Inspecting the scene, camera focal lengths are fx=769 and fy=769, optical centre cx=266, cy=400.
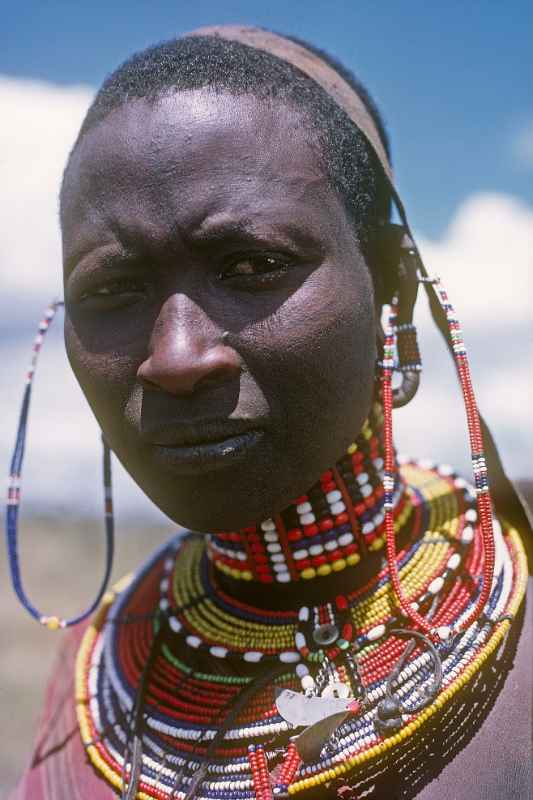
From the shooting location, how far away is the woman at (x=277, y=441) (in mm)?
1550

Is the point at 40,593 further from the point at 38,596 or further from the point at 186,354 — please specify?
the point at 186,354

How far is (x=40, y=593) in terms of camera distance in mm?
8828

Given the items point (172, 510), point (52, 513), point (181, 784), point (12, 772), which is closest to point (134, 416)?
point (172, 510)

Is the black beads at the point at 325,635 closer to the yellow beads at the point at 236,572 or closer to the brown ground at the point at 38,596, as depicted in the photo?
the yellow beads at the point at 236,572

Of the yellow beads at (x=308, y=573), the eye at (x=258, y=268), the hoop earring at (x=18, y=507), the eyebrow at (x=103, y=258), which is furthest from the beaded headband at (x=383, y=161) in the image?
the hoop earring at (x=18, y=507)

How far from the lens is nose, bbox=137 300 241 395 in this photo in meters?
1.48

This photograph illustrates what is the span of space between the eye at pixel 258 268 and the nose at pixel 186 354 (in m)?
0.12

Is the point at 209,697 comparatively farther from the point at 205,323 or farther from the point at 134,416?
the point at 205,323

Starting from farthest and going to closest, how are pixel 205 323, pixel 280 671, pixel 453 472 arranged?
pixel 453 472, pixel 280 671, pixel 205 323

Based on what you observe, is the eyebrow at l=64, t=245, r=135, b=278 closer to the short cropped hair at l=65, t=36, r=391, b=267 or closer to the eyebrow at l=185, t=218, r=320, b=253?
the eyebrow at l=185, t=218, r=320, b=253

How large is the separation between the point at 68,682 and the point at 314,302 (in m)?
1.50

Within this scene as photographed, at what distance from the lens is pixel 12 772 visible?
5160 mm

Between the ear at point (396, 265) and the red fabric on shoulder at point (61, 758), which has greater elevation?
the ear at point (396, 265)

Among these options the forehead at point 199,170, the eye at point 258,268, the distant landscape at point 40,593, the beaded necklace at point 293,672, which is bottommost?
the distant landscape at point 40,593
